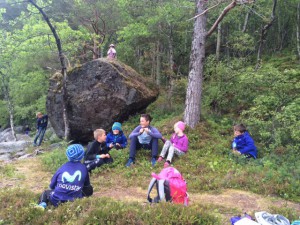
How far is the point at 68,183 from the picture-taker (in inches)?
192

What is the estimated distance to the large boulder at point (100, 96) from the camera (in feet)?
41.3

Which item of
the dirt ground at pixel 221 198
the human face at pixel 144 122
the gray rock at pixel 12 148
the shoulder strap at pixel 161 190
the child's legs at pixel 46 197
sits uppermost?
the human face at pixel 144 122

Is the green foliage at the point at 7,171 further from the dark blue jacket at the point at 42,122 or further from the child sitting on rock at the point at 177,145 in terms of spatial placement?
the dark blue jacket at the point at 42,122

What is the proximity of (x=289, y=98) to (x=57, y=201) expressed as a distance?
25.8 ft

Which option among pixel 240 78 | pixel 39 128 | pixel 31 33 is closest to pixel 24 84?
pixel 39 128

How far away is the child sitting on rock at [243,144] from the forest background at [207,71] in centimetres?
45

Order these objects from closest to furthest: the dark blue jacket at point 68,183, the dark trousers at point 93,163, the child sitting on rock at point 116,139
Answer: the dark blue jacket at point 68,183, the dark trousers at point 93,163, the child sitting on rock at point 116,139

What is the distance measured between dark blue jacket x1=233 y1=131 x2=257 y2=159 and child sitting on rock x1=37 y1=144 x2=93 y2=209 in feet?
16.8

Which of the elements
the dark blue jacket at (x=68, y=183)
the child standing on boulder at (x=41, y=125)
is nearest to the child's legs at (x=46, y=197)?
the dark blue jacket at (x=68, y=183)

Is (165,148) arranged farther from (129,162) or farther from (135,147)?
(129,162)

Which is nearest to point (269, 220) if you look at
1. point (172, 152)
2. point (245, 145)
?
point (172, 152)

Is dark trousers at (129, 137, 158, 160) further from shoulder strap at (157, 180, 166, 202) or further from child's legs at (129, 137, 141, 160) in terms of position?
shoulder strap at (157, 180, 166, 202)

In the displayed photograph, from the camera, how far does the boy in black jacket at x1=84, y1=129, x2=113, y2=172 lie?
297 inches

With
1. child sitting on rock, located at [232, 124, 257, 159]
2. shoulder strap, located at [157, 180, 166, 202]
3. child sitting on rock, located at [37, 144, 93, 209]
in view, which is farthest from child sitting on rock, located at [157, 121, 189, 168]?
child sitting on rock, located at [37, 144, 93, 209]
